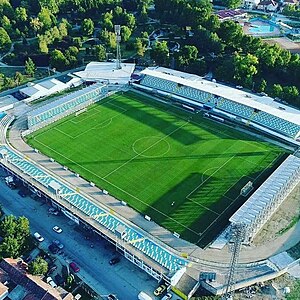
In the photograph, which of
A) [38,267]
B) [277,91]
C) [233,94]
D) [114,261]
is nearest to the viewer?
Answer: [38,267]

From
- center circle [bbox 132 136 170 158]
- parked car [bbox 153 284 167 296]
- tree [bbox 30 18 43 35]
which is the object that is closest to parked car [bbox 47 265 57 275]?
parked car [bbox 153 284 167 296]

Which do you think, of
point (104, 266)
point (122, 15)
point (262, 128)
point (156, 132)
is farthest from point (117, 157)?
point (122, 15)

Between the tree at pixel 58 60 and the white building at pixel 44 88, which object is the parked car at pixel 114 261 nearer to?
the white building at pixel 44 88

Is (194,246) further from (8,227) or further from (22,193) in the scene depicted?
(22,193)

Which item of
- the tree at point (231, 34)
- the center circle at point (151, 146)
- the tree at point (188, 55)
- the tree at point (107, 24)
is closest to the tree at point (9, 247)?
the center circle at point (151, 146)

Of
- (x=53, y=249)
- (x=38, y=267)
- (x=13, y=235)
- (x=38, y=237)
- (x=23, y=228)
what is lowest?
(x=53, y=249)

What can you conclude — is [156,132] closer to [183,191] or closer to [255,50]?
[183,191]

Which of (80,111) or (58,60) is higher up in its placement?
(58,60)

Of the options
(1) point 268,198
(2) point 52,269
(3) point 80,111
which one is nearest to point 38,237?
(2) point 52,269
